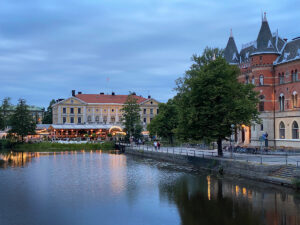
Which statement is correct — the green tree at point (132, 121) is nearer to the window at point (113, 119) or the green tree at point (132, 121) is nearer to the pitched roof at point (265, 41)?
the window at point (113, 119)

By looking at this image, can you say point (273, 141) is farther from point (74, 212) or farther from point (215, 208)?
point (74, 212)

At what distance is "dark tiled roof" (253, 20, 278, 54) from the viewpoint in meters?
54.9

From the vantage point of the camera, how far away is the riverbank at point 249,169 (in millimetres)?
28122

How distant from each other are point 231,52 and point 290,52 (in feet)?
52.5

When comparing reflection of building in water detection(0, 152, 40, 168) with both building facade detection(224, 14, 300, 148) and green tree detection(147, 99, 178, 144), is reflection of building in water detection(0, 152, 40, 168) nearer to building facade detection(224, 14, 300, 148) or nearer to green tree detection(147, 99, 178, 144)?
green tree detection(147, 99, 178, 144)

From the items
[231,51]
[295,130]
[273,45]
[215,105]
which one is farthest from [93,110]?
[215,105]

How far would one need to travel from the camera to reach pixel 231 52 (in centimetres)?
6719

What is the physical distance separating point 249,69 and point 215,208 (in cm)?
4076

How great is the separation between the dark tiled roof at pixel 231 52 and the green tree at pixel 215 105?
1042 inches

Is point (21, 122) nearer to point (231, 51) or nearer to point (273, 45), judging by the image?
point (231, 51)

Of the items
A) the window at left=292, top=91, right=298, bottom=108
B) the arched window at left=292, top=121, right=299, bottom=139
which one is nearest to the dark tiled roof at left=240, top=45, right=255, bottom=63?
the window at left=292, top=91, right=298, bottom=108

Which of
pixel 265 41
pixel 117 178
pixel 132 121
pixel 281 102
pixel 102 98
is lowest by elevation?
pixel 117 178

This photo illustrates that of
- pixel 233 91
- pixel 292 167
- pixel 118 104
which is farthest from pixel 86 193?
pixel 118 104

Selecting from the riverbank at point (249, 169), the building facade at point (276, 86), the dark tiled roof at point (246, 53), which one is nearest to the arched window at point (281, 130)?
the building facade at point (276, 86)
